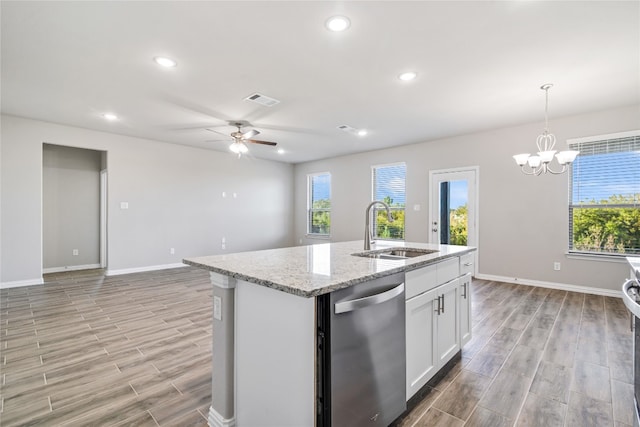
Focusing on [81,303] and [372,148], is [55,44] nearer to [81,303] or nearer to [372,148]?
[81,303]

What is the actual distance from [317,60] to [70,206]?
6249 millimetres

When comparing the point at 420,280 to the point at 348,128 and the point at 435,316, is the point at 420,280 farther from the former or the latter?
the point at 348,128

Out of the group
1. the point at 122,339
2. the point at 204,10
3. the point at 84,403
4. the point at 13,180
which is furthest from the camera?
the point at 13,180

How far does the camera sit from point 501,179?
5094mm

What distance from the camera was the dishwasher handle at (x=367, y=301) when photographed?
129 centimetres

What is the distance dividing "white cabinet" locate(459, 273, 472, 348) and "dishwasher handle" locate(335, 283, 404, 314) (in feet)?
3.52

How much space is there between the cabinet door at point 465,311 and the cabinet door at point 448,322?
0.24 ft

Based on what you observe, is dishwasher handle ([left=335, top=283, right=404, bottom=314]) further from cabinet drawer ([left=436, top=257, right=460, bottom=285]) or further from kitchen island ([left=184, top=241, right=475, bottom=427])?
cabinet drawer ([left=436, top=257, right=460, bottom=285])

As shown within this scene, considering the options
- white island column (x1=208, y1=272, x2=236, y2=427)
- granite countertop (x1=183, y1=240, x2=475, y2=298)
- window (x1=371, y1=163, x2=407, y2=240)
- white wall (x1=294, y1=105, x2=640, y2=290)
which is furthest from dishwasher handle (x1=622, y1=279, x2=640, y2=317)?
window (x1=371, y1=163, x2=407, y2=240)

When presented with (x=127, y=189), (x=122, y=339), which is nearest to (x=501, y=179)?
(x=122, y=339)

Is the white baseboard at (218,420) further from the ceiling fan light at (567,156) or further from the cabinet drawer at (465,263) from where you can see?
the ceiling fan light at (567,156)

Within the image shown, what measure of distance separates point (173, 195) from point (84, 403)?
5025 millimetres

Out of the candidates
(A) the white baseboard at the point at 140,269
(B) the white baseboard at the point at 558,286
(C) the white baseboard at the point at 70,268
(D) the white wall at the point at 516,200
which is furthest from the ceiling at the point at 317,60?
→ (C) the white baseboard at the point at 70,268

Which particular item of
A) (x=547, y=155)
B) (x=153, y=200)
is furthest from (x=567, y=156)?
(x=153, y=200)
